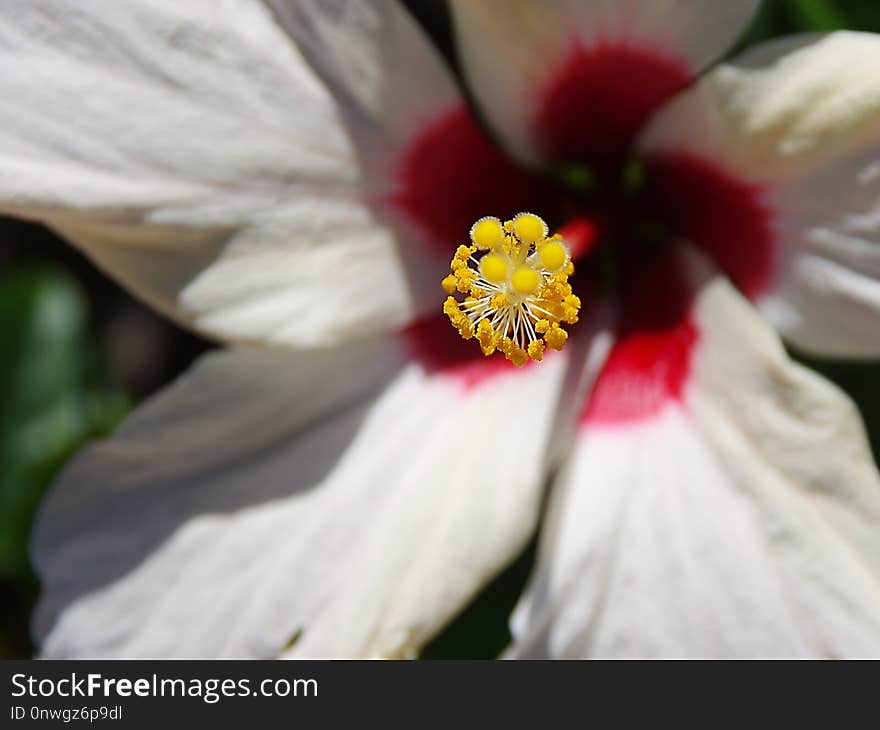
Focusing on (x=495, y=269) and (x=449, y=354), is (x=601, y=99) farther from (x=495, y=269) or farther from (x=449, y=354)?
(x=449, y=354)

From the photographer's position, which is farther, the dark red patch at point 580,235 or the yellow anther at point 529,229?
the dark red patch at point 580,235

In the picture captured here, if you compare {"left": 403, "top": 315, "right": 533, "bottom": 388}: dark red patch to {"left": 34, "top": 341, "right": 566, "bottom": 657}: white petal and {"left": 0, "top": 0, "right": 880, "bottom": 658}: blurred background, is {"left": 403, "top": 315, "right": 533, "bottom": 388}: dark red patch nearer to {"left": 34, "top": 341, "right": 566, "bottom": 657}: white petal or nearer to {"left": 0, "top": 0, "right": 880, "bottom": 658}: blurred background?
{"left": 34, "top": 341, "right": 566, "bottom": 657}: white petal

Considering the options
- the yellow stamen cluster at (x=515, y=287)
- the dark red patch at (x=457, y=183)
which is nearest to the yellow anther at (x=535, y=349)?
the yellow stamen cluster at (x=515, y=287)

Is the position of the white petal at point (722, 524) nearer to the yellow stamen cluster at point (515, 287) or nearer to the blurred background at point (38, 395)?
the yellow stamen cluster at point (515, 287)

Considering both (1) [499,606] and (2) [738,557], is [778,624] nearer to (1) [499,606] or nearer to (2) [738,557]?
(2) [738,557]

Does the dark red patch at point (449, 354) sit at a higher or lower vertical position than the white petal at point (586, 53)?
lower

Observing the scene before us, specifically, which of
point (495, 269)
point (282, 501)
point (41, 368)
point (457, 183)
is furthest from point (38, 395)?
point (495, 269)
